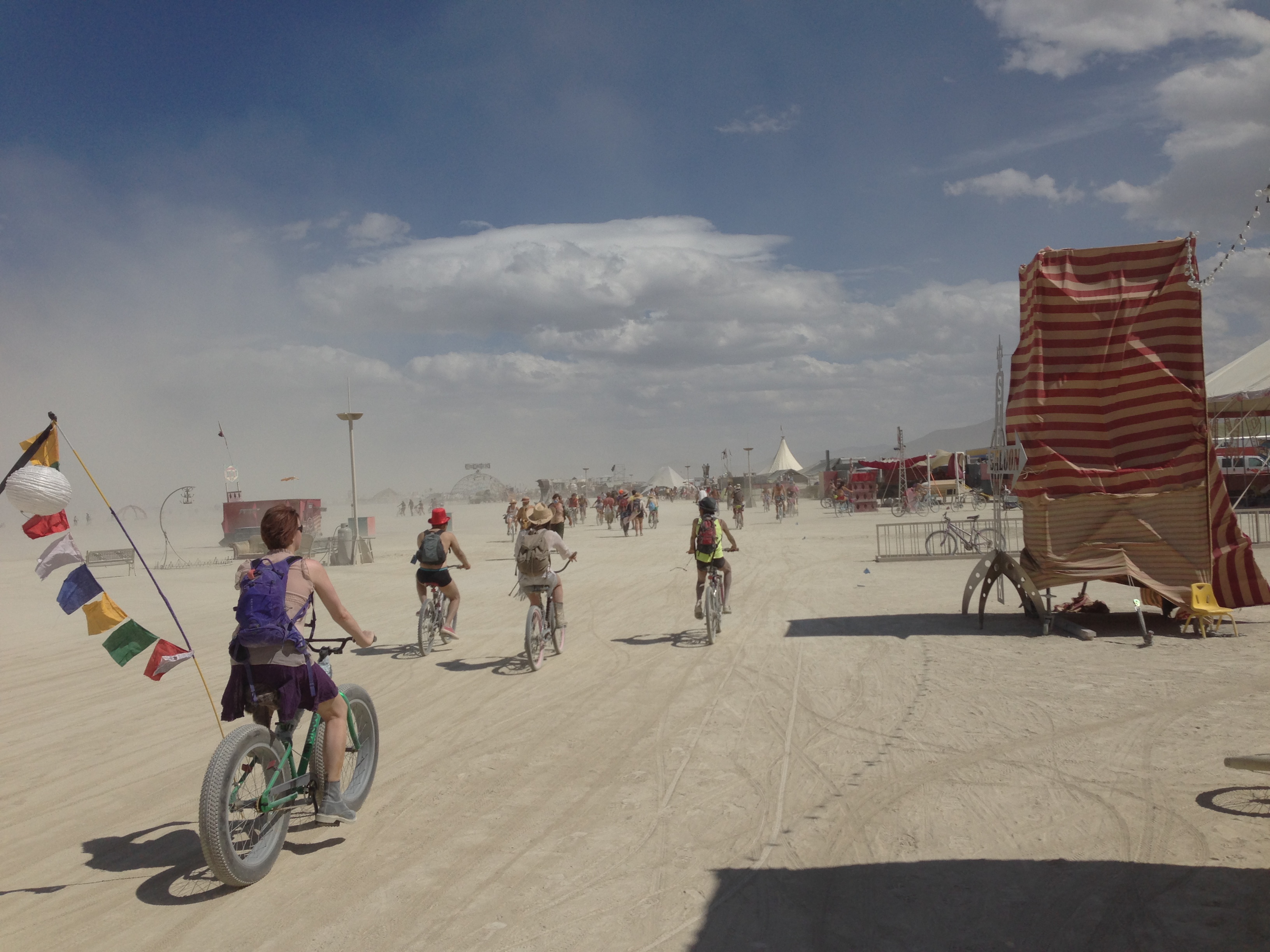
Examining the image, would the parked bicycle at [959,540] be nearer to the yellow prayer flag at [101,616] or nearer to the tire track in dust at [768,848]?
the tire track in dust at [768,848]

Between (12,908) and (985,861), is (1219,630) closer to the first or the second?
(985,861)

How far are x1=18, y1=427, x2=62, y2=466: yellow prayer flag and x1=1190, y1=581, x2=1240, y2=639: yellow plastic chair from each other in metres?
11.0

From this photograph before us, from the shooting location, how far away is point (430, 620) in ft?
34.1

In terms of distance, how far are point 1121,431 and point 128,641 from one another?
10.3 metres

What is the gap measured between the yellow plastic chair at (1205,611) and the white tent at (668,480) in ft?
270

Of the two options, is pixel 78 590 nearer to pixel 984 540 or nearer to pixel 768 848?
pixel 768 848

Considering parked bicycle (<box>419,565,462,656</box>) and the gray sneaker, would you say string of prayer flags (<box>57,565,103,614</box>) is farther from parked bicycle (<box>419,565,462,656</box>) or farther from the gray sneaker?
parked bicycle (<box>419,565,462,656</box>)

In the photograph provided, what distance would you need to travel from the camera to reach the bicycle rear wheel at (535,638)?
917cm

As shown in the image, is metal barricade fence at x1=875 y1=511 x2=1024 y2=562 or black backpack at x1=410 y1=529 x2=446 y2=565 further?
metal barricade fence at x1=875 y1=511 x2=1024 y2=562

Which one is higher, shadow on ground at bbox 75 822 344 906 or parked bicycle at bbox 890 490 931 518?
parked bicycle at bbox 890 490 931 518

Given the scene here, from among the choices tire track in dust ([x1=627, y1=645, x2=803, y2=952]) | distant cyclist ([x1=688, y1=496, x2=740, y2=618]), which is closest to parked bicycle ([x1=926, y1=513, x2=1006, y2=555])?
distant cyclist ([x1=688, y1=496, x2=740, y2=618])

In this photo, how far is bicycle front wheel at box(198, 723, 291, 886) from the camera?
4.08m

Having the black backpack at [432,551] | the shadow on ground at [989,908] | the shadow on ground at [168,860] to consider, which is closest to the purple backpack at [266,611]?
the shadow on ground at [168,860]

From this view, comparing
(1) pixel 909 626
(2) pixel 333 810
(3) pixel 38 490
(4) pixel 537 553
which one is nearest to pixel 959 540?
(1) pixel 909 626
